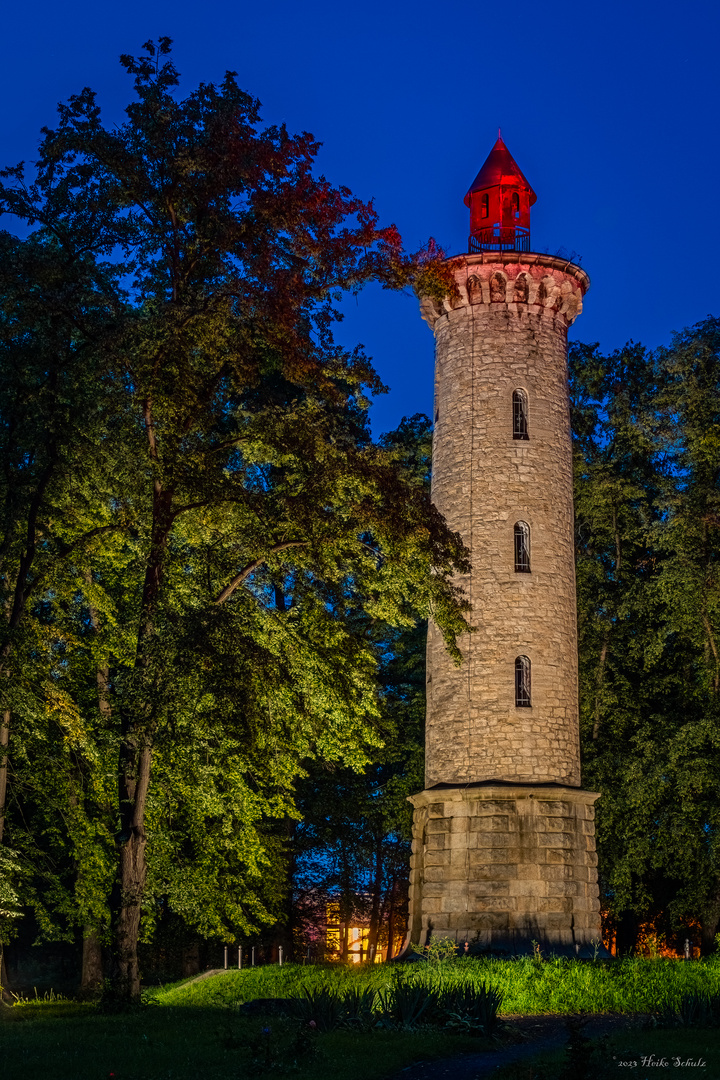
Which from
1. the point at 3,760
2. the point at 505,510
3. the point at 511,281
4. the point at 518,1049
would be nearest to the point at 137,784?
the point at 3,760

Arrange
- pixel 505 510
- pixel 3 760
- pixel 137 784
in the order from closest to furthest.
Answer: pixel 137 784
pixel 3 760
pixel 505 510

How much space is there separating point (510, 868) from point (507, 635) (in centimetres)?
440

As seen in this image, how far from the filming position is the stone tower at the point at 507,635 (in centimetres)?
2247

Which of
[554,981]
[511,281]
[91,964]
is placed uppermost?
[511,281]

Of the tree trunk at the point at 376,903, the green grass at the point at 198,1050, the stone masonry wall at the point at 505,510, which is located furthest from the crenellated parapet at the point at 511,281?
the tree trunk at the point at 376,903

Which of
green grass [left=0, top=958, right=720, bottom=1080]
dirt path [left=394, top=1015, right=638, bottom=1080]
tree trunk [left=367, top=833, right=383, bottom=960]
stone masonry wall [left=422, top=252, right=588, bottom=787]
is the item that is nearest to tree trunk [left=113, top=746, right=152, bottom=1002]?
green grass [left=0, top=958, right=720, bottom=1080]

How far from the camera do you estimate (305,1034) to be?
36.5 feet

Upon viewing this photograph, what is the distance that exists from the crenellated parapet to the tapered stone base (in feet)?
33.3

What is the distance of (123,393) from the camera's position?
1720 cm

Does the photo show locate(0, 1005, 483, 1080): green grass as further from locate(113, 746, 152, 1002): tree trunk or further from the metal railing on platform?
the metal railing on platform

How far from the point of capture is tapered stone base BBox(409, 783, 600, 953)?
22.1 m

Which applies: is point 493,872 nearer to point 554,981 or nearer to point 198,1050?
point 554,981

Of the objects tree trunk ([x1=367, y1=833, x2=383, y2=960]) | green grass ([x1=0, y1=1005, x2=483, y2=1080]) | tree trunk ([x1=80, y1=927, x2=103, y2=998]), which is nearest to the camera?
green grass ([x1=0, y1=1005, x2=483, y2=1080])

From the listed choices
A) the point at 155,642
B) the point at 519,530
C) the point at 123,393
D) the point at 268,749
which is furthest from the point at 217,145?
the point at 519,530
